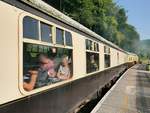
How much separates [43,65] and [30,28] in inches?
37.5

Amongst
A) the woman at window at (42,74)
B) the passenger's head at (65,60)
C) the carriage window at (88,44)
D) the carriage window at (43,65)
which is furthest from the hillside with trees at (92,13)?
the woman at window at (42,74)

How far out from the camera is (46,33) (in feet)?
20.0

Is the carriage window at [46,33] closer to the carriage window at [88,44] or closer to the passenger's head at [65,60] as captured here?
the passenger's head at [65,60]

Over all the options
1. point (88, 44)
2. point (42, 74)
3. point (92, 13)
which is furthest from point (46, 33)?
point (92, 13)

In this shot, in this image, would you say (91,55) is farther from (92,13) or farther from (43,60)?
(92,13)

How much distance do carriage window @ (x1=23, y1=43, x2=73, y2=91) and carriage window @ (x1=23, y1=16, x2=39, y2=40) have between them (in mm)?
138

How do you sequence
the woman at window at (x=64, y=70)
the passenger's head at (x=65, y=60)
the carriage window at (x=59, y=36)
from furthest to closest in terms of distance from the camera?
the passenger's head at (x=65, y=60)
the woman at window at (x=64, y=70)
the carriage window at (x=59, y=36)

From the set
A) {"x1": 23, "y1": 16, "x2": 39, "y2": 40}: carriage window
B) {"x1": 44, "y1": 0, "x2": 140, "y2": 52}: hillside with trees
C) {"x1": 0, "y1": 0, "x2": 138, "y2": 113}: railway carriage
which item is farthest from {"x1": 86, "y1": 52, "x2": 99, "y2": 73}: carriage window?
{"x1": 44, "y1": 0, "x2": 140, "y2": 52}: hillside with trees

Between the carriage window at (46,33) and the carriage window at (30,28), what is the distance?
0.87 ft

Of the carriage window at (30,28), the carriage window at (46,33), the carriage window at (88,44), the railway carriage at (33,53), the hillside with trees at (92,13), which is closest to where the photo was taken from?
the railway carriage at (33,53)

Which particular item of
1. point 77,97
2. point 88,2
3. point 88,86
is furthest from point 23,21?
point 88,2

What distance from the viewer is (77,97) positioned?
9.44 metres

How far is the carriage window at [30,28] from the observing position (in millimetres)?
5262

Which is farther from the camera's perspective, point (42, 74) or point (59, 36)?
point (59, 36)
